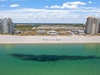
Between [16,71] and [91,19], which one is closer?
[16,71]

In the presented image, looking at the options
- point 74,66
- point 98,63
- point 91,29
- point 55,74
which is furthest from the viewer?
point 91,29

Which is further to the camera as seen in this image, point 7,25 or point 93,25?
point 93,25

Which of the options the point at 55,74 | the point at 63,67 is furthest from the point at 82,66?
the point at 55,74

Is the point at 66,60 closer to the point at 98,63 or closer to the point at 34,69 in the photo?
the point at 98,63

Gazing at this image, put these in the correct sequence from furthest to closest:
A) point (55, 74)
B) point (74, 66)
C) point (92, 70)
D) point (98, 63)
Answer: point (98, 63)
point (74, 66)
point (92, 70)
point (55, 74)

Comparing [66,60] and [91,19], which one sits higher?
[91,19]

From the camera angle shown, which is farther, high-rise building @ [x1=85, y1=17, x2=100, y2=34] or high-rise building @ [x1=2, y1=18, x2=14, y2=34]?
high-rise building @ [x1=85, y1=17, x2=100, y2=34]

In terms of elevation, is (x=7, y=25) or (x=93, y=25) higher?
(x=93, y=25)

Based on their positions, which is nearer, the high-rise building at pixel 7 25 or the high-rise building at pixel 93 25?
the high-rise building at pixel 7 25
